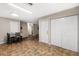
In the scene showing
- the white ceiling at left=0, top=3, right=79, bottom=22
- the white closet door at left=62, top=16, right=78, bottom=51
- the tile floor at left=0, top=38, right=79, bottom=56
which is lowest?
the tile floor at left=0, top=38, right=79, bottom=56

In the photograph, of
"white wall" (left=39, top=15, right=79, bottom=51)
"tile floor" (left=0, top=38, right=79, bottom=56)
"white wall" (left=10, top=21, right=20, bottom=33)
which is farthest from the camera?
"white wall" (left=39, top=15, right=79, bottom=51)

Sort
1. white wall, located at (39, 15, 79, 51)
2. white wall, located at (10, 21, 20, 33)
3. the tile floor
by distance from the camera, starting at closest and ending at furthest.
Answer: the tile floor, white wall, located at (10, 21, 20, 33), white wall, located at (39, 15, 79, 51)

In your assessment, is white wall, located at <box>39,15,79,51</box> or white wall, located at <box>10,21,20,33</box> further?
white wall, located at <box>39,15,79,51</box>

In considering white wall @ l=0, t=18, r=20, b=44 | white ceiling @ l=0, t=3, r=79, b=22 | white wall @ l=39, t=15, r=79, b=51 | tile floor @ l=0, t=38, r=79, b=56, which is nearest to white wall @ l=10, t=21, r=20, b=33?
white wall @ l=0, t=18, r=20, b=44

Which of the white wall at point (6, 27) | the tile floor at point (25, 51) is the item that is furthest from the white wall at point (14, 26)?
the tile floor at point (25, 51)

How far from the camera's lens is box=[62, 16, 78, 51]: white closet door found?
1.99 meters

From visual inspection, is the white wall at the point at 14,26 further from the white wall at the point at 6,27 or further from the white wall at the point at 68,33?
the white wall at the point at 68,33

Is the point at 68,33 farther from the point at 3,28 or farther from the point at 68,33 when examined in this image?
the point at 3,28

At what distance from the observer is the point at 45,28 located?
3049 mm

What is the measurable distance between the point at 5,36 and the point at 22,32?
0.39 meters

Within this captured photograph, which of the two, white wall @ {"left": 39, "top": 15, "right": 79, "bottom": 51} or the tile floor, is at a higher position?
white wall @ {"left": 39, "top": 15, "right": 79, "bottom": 51}

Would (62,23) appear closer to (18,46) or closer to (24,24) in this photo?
(24,24)

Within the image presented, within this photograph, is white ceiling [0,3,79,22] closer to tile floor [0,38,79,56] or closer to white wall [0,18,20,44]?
white wall [0,18,20,44]

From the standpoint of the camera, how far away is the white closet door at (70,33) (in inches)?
78.2
